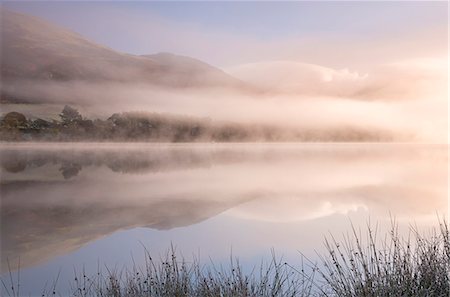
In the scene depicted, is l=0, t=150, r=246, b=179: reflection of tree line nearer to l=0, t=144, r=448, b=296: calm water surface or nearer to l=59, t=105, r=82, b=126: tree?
l=59, t=105, r=82, b=126: tree

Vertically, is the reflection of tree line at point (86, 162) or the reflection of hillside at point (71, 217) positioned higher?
the reflection of tree line at point (86, 162)

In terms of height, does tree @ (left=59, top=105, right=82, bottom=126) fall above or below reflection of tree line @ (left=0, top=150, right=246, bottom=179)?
above

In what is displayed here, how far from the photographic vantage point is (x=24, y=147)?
9125cm

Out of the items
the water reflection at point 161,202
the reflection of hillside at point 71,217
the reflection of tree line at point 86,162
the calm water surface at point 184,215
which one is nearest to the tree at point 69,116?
the reflection of tree line at point 86,162

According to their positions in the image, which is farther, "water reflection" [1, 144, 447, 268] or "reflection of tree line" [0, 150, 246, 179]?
"reflection of tree line" [0, 150, 246, 179]

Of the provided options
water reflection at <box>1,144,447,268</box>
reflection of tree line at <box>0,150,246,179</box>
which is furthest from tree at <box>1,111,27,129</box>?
water reflection at <box>1,144,447,268</box>

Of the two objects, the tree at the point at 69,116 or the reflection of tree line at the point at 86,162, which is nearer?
the reflection of tree line at the point at 86,162

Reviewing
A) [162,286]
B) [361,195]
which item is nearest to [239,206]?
[361,195]

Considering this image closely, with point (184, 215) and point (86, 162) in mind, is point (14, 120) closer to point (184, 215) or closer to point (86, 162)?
point (86, 162)

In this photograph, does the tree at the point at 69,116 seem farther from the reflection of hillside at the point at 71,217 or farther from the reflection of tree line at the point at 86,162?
the reflection of hillside at the point at 71,217

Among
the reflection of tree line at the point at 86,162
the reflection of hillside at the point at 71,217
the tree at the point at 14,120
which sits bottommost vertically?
the reflection of hillside at the point at 71,217

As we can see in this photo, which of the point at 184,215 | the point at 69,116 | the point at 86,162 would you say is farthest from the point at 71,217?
the point at 69,116

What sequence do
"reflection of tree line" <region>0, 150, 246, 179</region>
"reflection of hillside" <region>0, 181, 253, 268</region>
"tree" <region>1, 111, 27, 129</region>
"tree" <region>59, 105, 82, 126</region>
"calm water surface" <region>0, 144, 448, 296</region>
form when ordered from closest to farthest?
"calm water surface" <region>0, 144, 448, 296</region> → "reflection of hillside" <region>0, 181, 253, 268</region> → "reflection of tree line" <region>0, 150, 246, 179</region> → "tree" <region>1, 111, 27, 129</region> → "tree" <region>59, 105, 82, 126</region>

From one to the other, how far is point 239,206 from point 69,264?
1533 centimetres
